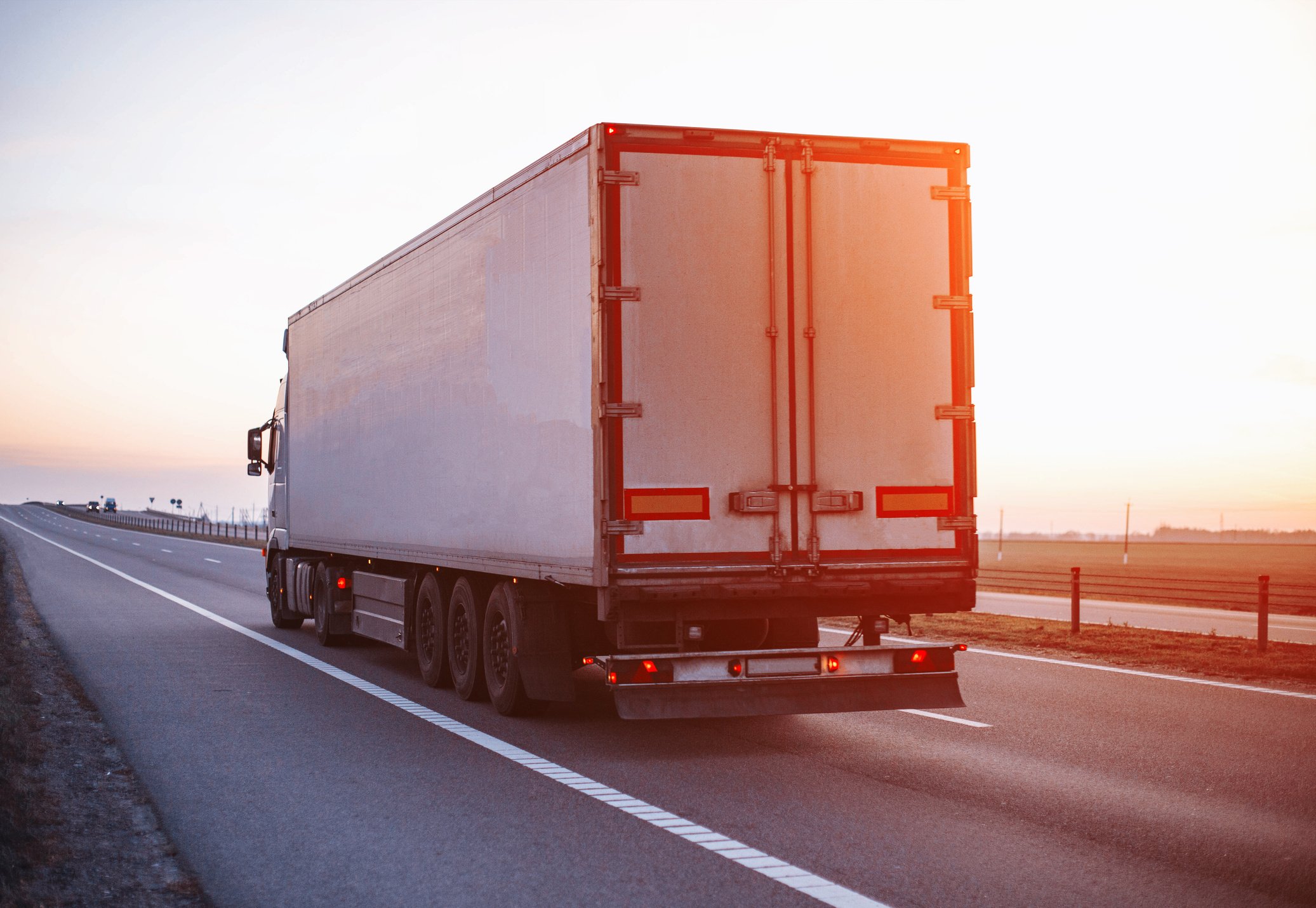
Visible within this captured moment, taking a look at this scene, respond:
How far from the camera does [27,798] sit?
22.2 feet

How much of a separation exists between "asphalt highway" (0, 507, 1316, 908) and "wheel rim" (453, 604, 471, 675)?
1.03ft

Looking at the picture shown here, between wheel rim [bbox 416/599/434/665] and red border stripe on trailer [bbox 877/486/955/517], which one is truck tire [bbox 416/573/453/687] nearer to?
wheel rim [bbox 416/599/434/665]

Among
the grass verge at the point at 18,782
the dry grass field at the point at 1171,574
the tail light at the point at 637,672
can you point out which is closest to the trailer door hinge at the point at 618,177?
the tail light at the point at 637,672

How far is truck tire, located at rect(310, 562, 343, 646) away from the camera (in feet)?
50.3

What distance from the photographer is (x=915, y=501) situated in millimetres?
8672

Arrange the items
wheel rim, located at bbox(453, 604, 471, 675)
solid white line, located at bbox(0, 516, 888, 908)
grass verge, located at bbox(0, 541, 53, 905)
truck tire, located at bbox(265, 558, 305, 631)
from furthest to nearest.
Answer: truck tire, located at bbox(265, 558, 305, 631) < wheel rim, located at bbox(453, 604, 471, 675) < grass verge, located at bbox(0, 541, 53, 905) < solid white line, located at bbox(0, 516, 888, 908)

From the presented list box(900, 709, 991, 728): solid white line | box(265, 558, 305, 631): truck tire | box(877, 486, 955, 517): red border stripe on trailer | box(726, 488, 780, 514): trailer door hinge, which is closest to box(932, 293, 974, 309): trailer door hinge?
box(877, 486, 955, 517): red border stripe on trailer

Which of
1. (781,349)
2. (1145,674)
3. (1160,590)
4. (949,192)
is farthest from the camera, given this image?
(1160,590)

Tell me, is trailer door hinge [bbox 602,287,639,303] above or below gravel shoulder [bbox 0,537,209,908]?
above

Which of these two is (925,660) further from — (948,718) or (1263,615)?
(1263,615)

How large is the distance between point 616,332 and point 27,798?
4.26 m

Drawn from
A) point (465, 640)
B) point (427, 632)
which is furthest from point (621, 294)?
point (427, 632)

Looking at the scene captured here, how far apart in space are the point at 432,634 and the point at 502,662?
79.3 inches

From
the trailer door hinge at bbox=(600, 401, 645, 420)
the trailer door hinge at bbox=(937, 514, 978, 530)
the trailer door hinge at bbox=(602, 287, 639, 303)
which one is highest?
the trailer door hinge at bbox=(602, 287, 639, 303)
